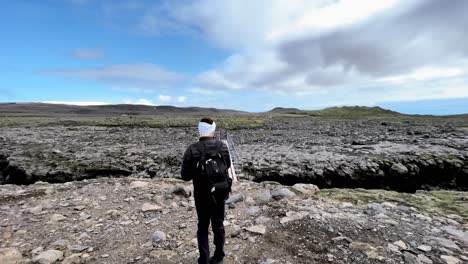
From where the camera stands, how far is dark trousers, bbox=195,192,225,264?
19.9 ft

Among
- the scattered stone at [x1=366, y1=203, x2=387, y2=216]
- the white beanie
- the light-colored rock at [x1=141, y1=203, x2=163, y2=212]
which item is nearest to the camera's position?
the white beanie

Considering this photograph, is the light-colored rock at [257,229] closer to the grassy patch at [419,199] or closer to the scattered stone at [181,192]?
the scattered stone at [181,192]

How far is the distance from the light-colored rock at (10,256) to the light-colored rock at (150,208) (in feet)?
10.6

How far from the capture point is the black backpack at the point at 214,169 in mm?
6016

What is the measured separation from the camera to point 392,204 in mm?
9508

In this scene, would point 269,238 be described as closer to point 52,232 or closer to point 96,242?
point 96,242

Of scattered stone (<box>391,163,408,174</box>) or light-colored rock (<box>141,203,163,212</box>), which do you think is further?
scattered stone (<box>391,163,408,174</box>)

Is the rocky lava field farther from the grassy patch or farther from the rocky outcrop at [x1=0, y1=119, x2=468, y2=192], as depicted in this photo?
the rocky outcrop at [x1=0, y1=119, x2=468, y2=192]

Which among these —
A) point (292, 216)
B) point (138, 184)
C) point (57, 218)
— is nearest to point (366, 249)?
point (292, 216)

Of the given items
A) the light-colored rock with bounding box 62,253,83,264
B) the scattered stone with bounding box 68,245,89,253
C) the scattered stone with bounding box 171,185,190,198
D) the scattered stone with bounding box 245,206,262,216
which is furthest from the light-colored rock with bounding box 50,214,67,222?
the scattered stone with bounding box 245,206,262,216

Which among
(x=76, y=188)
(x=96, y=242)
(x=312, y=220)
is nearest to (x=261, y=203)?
(x=312, y=220)

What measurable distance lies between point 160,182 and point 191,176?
22.5 feet

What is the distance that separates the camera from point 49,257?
6773 mm

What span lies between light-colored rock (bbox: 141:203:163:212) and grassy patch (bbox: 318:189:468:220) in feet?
17.8
